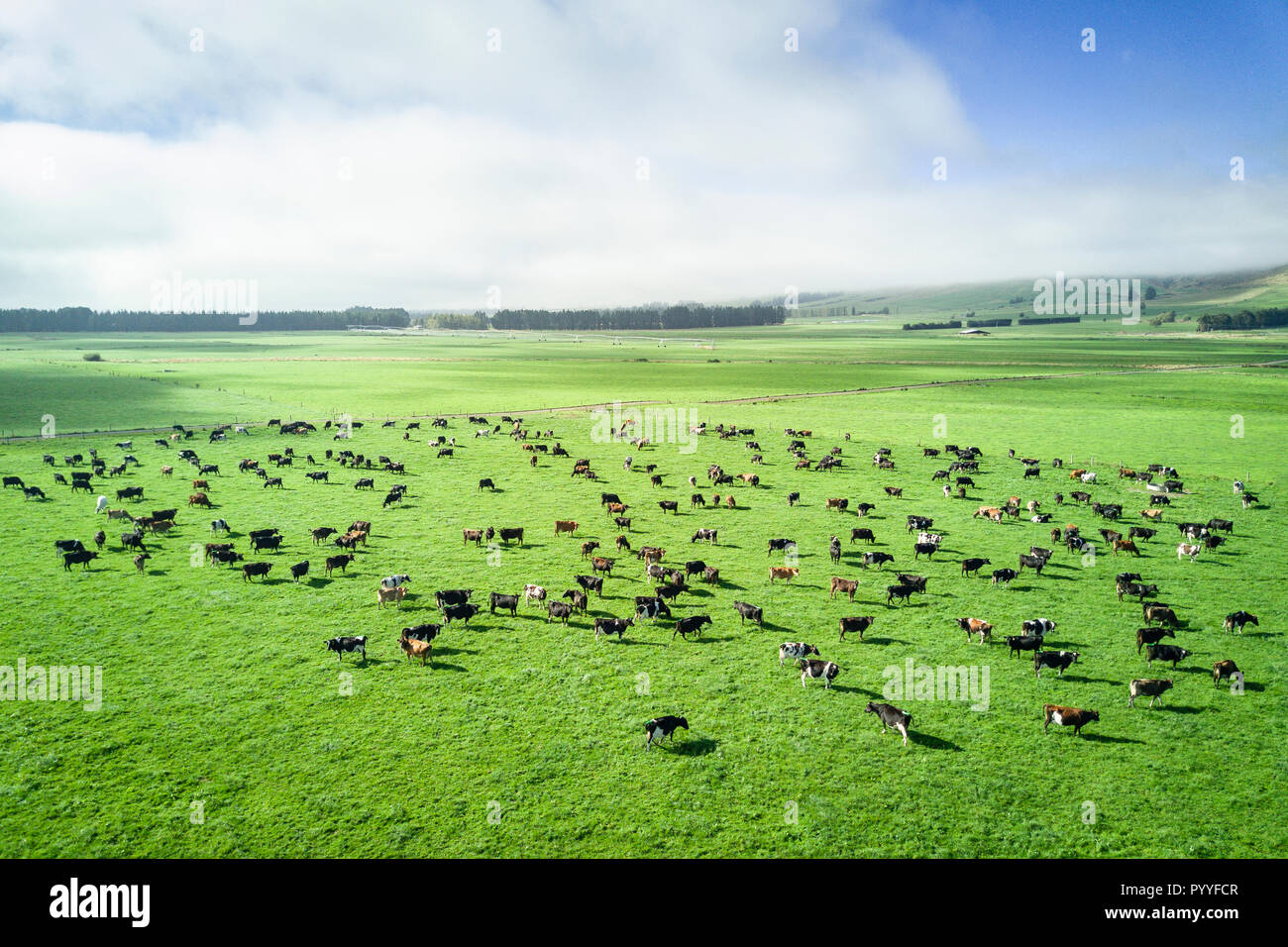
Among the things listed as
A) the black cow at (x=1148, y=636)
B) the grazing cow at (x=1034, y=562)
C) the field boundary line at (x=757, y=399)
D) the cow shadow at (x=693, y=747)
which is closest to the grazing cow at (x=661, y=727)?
the cow shadow at (x=693, y=747)

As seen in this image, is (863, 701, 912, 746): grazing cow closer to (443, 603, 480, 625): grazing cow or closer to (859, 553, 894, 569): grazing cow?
(859, 553, 894, 569): grazing cow

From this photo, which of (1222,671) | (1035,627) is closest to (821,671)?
(1035,627)

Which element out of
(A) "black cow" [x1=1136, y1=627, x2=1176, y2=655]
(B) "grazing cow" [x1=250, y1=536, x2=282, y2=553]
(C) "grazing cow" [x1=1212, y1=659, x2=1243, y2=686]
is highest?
(B) "grazing cow" [x1=250, y1=536, x2=282, y2=553]

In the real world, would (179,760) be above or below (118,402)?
below

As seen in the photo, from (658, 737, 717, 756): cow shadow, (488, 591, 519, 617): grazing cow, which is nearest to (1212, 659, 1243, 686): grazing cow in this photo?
(658, 737, 717, 756): cow shadow

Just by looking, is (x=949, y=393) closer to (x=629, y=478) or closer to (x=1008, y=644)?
(x=629, y=478)
